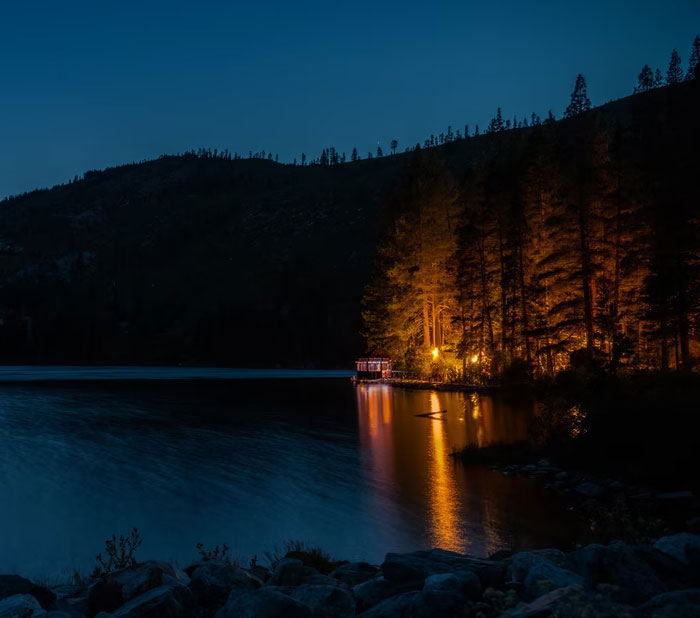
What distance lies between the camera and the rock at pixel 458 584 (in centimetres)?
556

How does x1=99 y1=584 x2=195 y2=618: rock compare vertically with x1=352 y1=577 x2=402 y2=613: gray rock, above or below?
above

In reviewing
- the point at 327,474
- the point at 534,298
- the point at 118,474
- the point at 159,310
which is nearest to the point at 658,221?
the point at 534,298

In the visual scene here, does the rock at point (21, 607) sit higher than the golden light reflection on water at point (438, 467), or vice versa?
the rock at point (21, 607)

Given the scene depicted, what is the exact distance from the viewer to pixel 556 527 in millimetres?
11000

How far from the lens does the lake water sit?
10969mm

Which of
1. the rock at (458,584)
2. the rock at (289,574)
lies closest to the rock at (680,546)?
the rock at (458,584)

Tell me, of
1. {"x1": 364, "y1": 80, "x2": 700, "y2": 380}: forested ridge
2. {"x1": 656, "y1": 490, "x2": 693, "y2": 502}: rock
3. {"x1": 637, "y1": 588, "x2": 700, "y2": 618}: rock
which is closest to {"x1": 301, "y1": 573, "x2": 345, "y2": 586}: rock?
{"x1": 637, "y1": 588, "x2": 700, "y2": 618}: rock

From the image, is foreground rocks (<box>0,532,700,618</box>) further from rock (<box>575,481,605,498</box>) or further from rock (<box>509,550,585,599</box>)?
rock (<box>575,481,605,498</box>)

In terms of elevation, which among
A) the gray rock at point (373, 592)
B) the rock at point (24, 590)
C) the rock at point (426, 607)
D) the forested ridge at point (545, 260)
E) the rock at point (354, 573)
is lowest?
the rock at point (354, 573)

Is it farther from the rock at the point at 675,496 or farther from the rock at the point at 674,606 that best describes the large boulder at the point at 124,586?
the rock at the point at 675,496

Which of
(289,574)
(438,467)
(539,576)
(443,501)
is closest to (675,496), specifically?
(443,501)

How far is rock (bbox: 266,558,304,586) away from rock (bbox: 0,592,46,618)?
2526mm

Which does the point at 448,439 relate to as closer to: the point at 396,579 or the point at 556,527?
the point at 556,527

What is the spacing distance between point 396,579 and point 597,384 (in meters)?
12.6
